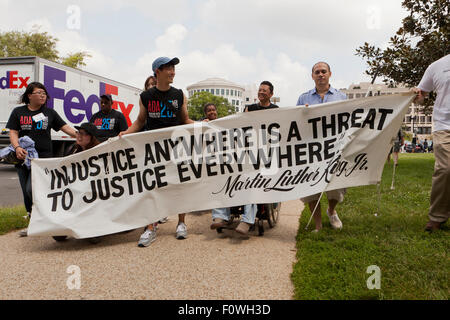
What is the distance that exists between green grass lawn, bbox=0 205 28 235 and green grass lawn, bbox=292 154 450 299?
12.8 ft

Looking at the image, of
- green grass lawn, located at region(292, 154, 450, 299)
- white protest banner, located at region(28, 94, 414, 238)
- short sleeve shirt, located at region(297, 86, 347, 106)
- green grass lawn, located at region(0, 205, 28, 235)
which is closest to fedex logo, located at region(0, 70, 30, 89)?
green grass lawn, located at region(0, 205, 28, 235)

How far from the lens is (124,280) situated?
9.11ft

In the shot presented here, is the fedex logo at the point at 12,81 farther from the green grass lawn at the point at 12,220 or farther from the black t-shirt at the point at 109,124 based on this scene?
the black t-shirt at the point at 109,124

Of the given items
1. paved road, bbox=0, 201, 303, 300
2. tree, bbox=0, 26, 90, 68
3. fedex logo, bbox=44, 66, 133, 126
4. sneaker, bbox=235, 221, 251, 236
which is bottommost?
paved road, bbox=0, 201, 303, 300

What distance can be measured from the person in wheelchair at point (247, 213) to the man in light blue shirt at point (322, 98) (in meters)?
0.45

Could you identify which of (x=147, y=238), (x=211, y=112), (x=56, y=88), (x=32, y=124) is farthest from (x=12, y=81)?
(x=147, y=238)

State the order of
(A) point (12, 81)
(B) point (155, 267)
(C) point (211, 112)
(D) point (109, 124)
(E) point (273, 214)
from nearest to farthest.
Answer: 1. (B) point (155, 267)
2. (E) point (273, 214)
3. (D) point (109, 124)
4. (C) point (211, 112)
5. (A) point (12, 81)

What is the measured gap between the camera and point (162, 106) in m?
4.11

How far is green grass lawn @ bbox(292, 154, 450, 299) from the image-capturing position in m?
2.48

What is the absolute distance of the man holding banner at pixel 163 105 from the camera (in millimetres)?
3980

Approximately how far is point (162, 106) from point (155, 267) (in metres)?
1.97

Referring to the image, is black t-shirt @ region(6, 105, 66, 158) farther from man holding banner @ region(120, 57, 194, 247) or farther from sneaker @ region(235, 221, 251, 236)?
sneaker @ region(235, 221, 251, 236)

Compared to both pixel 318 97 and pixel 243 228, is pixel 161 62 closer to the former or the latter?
pixel 318 97
